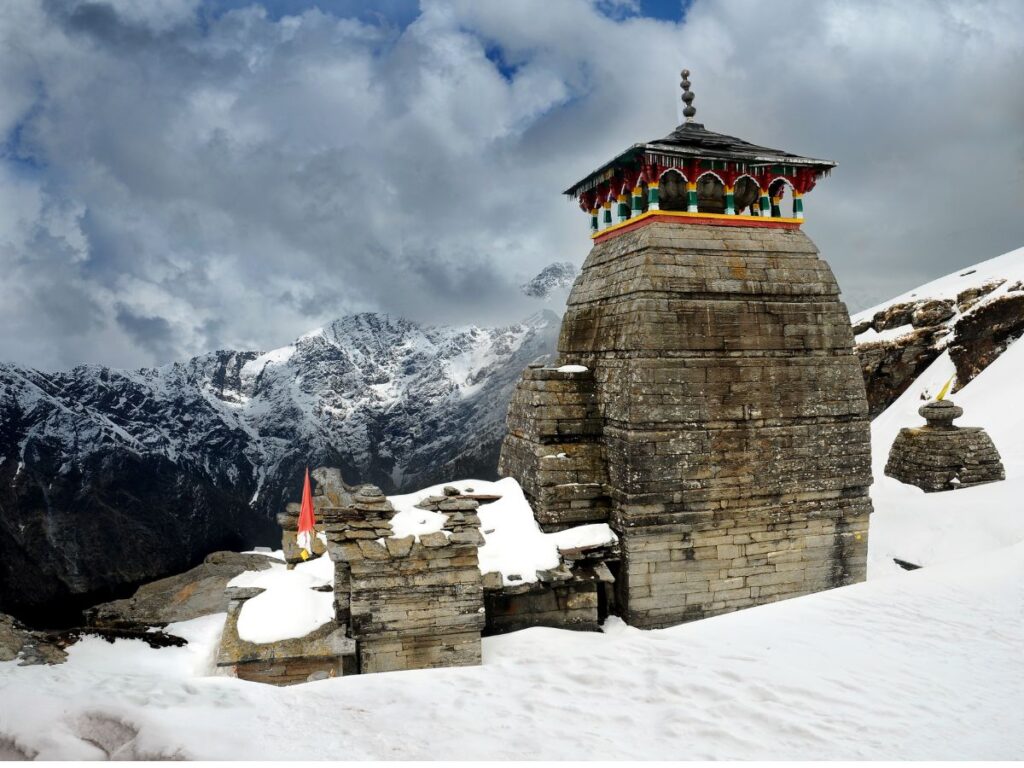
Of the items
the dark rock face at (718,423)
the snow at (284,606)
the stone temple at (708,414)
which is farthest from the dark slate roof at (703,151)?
the snow at (284,606)

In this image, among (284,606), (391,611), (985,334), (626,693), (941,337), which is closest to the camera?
(626,693)

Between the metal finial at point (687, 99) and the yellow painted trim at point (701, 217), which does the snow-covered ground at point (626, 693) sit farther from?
the metal finial at point (687, 99)

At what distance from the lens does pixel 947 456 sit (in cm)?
1828

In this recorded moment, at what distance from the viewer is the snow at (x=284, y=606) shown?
323 inches

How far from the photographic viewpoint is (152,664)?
28.1 feet

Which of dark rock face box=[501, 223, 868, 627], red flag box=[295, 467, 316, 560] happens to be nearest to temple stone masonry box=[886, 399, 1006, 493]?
dark rock face box=[501, 223, 868, 627]

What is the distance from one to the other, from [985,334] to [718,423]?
3100 cm

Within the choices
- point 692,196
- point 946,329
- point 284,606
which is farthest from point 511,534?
point 946,329

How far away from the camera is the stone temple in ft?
32.0

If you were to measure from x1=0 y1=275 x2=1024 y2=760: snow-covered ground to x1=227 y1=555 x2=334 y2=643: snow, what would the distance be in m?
0.75

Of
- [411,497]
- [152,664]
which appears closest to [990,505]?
[411,497]

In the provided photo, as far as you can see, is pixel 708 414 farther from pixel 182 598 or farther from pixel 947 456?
pixel 947 456

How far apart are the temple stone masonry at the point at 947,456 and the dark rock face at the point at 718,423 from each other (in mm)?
9730

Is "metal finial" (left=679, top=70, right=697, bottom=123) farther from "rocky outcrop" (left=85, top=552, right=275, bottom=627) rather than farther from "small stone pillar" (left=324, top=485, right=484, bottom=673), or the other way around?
"rocky outcrop" (left=85, top=552, right=275, bottom=627)
